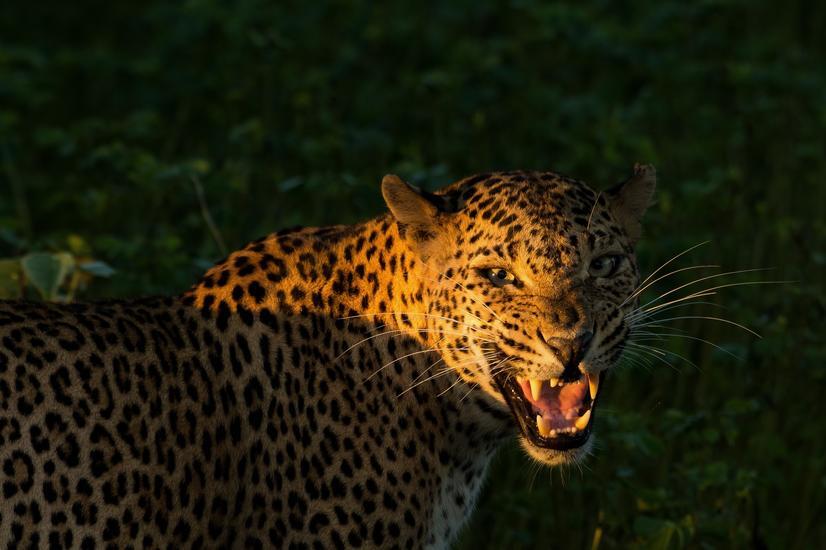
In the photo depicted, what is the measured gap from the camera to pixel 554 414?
6.03 metres

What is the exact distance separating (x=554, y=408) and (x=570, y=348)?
31 cm

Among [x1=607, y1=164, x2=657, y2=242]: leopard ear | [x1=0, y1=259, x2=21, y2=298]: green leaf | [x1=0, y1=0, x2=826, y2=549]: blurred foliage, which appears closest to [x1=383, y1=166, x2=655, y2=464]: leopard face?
[x1=607, y1=164, x2=657, y2=242]: leopard ear

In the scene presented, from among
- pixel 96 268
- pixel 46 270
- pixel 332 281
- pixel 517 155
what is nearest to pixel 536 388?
pixel 332 281

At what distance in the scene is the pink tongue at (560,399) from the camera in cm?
602

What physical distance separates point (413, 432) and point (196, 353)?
2.88 ft

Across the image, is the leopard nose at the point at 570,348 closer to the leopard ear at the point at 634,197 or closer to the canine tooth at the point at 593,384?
the canine tooth at the point at 593,384

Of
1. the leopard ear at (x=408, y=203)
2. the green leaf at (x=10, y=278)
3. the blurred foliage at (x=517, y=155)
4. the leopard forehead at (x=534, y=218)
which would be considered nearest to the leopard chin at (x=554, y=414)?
the leopard forehead at (x=534, y=218)

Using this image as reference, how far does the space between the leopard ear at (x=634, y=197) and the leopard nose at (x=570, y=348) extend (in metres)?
0.76

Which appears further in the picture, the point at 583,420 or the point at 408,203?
the point at 408,203

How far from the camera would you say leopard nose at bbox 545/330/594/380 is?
582 cm

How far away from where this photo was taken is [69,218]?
457 inches

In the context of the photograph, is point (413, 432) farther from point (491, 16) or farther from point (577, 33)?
point (491, 16)

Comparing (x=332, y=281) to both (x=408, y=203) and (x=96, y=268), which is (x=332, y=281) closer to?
(x=408, y=203)

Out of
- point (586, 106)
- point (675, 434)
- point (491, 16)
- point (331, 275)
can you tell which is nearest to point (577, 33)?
point (586, 106)
